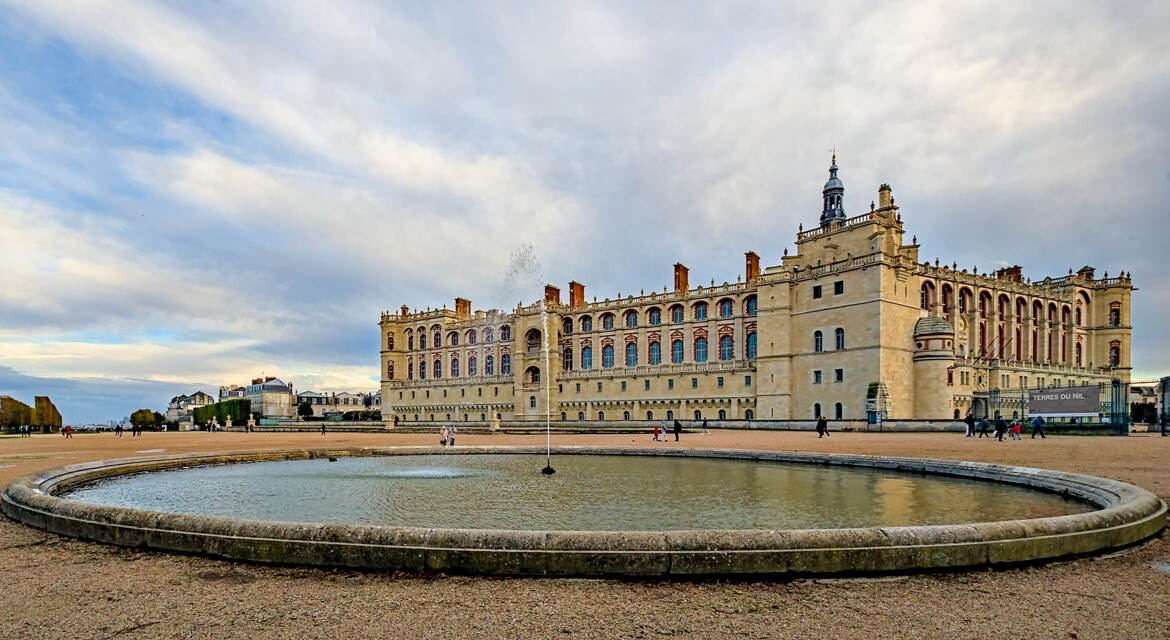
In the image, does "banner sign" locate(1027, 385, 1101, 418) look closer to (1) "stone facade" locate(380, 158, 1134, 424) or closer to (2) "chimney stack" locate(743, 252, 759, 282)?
(1) "stone facade" locate(380, 158, 1134, 424)

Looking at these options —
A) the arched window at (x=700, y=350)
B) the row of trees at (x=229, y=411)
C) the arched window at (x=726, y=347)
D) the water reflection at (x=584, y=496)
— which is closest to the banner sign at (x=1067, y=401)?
the arched window at (x=726, y=347)

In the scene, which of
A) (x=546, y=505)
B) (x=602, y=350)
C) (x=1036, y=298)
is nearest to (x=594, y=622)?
(x=546, y=505)

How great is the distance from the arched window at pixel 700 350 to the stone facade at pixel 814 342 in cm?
10

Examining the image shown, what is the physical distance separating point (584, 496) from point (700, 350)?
52.0 m

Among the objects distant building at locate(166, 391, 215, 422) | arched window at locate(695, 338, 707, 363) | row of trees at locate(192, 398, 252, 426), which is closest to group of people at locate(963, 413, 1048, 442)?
arched window at locate(695, 338, 707, 363)

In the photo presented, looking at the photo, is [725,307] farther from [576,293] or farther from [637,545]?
[637,545]

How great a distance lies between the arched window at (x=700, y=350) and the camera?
63250mm

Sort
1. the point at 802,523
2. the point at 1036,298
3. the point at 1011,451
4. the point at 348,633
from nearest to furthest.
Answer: the point at 348,633 < the point at 802,523 < the point at 1011,451 < the point at 1036,298

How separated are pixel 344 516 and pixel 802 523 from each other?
7.18 m

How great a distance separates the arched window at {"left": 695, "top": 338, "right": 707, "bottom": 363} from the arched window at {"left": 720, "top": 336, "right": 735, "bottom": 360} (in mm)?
1794

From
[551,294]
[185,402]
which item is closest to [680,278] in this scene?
[551,294]

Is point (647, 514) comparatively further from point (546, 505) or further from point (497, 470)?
point (497, 470)

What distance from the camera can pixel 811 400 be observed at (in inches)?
2122

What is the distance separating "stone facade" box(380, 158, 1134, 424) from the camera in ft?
165
